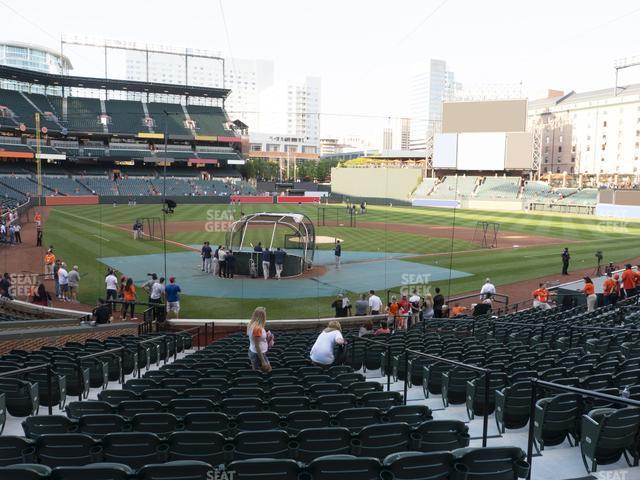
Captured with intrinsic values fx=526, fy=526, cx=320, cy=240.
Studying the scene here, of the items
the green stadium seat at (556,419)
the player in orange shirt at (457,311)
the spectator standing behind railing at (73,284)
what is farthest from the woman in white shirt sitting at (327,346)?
the spectator standing behind railing at (73,284)

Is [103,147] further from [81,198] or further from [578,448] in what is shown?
[578,448]

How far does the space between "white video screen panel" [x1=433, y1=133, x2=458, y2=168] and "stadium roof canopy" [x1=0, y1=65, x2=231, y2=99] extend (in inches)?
1503

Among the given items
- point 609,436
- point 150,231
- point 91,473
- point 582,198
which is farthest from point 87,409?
point 582,198

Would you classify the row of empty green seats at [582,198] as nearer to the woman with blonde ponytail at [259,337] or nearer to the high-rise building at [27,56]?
the woman with blonde ponytail at [259,337]

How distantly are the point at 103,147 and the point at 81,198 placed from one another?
2277 centimetres

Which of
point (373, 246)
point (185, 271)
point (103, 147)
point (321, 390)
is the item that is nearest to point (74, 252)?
point (185, 271)

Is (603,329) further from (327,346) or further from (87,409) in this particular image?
(87,409)

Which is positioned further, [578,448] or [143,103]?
[143,103]

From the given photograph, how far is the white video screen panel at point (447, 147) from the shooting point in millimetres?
93875

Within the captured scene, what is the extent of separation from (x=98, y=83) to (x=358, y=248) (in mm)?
64920

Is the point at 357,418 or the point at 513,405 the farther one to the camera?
the point at 513,405

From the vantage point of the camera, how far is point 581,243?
41812 millimetres

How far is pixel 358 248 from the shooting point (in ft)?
115

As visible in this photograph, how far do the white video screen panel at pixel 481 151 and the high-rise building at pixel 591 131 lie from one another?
8700 mm
